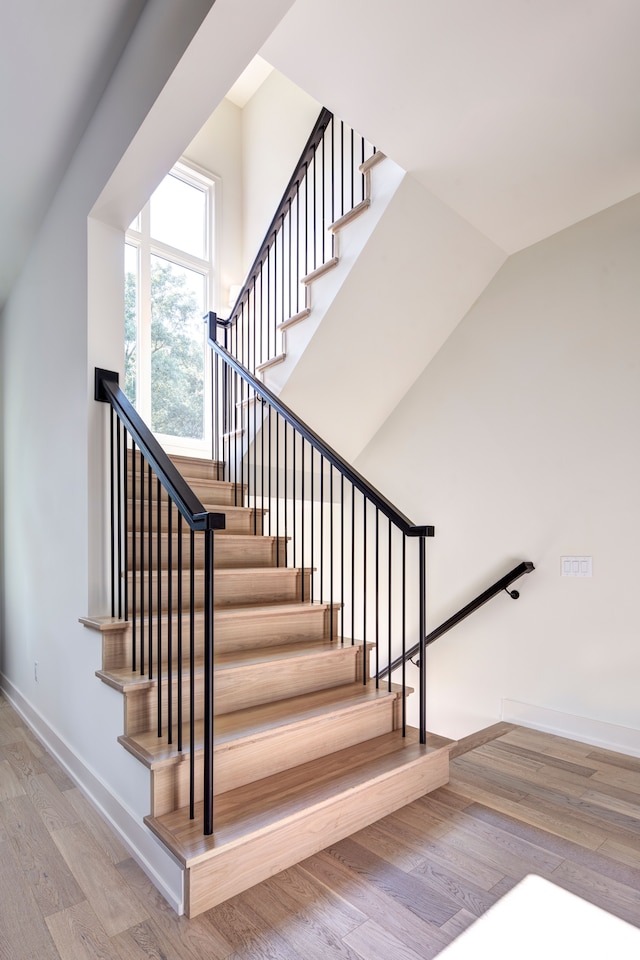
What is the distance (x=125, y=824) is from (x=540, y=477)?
2486mm

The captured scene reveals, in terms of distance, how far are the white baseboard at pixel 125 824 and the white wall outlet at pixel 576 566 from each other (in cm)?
224

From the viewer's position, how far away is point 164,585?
2422 millimetres

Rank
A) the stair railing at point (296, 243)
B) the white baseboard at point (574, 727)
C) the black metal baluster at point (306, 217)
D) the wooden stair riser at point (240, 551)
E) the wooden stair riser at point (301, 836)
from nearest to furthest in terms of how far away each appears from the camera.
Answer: the wooden stair riser at point (301, 836) < the white baseboard at point (574, 727) < the wooden stair riser at point (240, 551) < the stair railing at point (296, 243) < the black metal baluster at point (306, 217)

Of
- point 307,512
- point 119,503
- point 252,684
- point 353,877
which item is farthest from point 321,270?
point 353,877

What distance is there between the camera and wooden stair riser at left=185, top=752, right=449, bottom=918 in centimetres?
149

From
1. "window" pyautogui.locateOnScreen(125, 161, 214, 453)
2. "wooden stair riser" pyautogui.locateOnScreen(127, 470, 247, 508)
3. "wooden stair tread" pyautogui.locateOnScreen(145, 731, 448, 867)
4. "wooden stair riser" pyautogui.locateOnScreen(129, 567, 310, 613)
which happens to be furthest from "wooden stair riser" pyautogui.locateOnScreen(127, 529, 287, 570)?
"window" pyautogui.locateOnScreen(125, 161, 214, 453)

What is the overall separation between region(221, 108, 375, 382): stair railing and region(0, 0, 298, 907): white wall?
1.18m

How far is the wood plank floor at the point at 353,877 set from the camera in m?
1.38

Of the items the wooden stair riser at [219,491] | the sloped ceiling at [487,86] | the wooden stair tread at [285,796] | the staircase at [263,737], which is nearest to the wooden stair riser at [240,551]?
the staircase at [263,737]

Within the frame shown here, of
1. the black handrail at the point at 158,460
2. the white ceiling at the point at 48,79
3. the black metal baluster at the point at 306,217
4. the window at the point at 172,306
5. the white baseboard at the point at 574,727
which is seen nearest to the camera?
the black handrail at the point at 158,460

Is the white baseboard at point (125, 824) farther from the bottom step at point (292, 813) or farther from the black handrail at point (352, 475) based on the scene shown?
the black handrail at point (352, 475)

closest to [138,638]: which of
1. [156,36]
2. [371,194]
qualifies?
[156,36]

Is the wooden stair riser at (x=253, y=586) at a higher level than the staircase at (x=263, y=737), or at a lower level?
higher

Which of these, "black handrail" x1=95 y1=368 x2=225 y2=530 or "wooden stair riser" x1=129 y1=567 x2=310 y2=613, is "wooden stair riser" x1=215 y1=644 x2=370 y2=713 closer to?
"wooden stair riser" x1=129 y1=567 x2=310 y2=613
